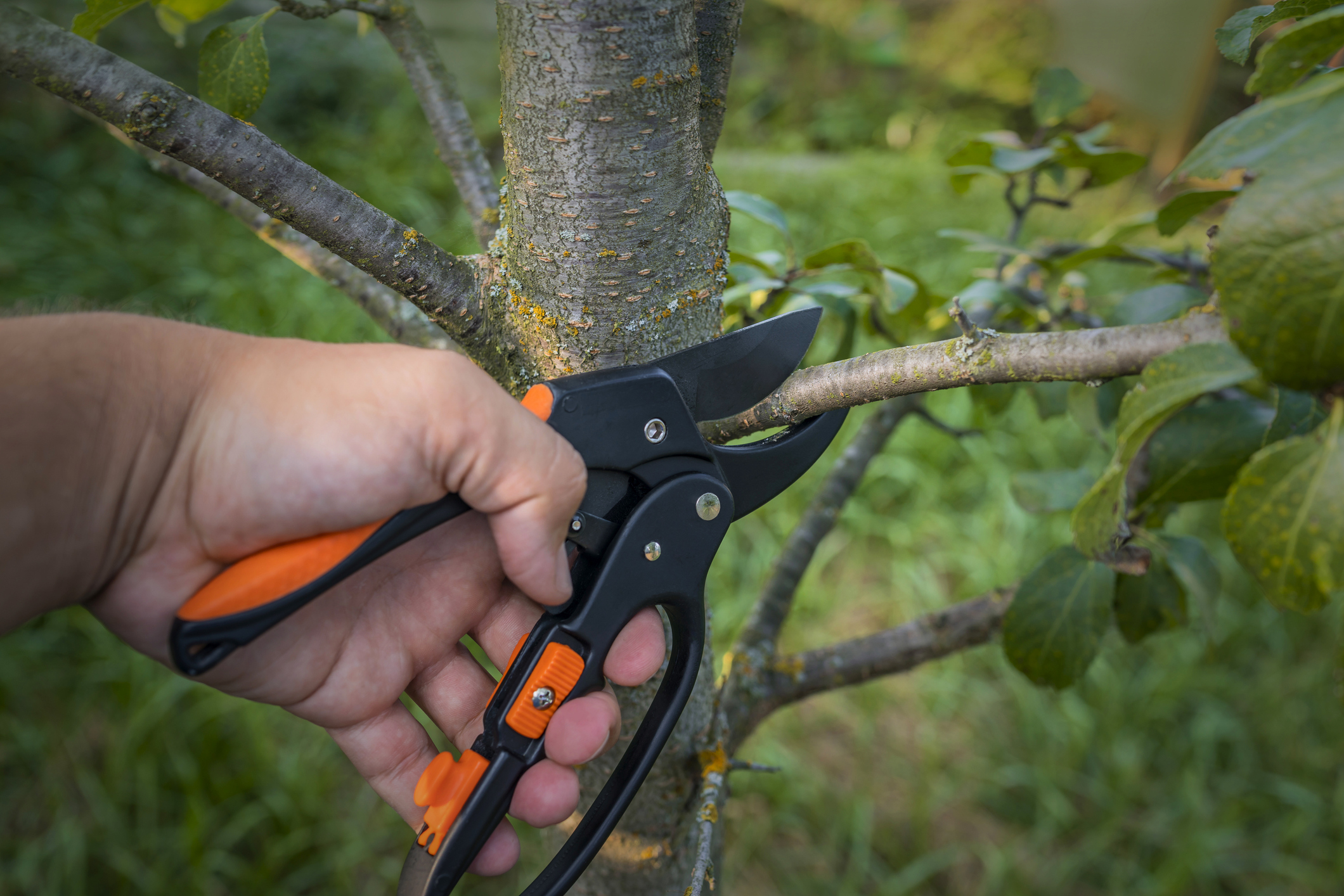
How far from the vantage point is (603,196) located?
70cm

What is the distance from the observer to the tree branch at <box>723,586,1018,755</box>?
115 cm

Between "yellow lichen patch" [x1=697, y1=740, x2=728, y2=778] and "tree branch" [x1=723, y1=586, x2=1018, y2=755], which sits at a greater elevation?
"yellow lichen patch" [x1=697, y1=740, x2=728, y2=778]

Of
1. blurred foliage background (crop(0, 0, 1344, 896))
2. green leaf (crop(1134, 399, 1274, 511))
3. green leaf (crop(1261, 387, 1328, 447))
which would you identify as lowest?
blurred foliage background (crop(0, 0, 1344, 896))

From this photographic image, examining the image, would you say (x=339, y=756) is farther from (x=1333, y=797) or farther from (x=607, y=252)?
(x=1333, y=797)

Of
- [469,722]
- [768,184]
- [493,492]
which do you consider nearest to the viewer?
[493,492]

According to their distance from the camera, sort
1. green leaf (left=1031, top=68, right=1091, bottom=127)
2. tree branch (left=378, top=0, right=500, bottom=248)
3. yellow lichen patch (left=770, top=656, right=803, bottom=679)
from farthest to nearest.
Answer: green leaf (left=1031, top=68, right=1091, bottom=127) < yellow lichen patch (left=770, top=656, right=803, bottom=679) < tree branch (left=378, top=0, right=500, bottom=248)

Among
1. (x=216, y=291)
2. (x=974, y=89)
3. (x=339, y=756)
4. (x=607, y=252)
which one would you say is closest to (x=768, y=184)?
(x=974, y=89)

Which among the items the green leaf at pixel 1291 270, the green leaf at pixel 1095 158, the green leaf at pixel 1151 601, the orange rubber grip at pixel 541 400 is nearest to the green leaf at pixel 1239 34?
the green leaf at pixel 1095 158

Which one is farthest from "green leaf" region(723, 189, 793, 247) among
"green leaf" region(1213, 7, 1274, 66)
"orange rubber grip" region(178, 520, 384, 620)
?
"orange rubber grip" region(178, 520, 384, 620)

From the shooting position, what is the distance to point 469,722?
2.97ft

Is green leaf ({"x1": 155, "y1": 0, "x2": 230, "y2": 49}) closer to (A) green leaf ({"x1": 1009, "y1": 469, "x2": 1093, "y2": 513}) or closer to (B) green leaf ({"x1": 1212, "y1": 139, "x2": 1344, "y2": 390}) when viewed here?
(B) green leaf ({"x1": 1212, "y1": 139, "x2": 1344, "y2": 390})

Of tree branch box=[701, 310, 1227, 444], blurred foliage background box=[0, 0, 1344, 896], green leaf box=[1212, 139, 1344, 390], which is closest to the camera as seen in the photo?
green leaf box=[1212, 139, 1344, 390]

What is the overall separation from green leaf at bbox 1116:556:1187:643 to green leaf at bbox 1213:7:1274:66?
604 millimetres

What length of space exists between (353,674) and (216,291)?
3151 mm
